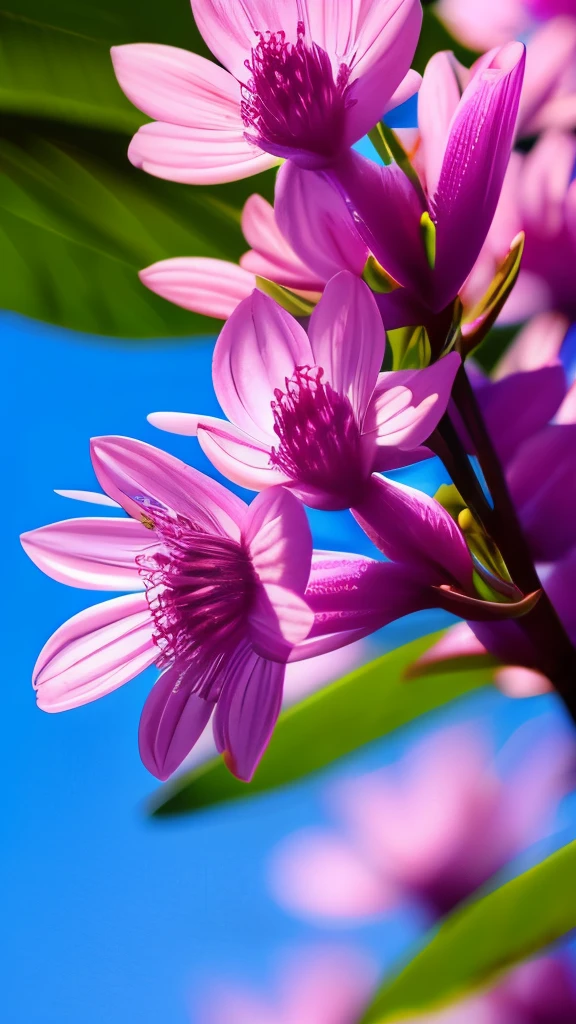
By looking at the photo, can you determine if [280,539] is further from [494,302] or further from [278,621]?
[494,302]

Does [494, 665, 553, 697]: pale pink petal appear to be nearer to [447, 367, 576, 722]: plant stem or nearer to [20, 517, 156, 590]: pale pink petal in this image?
[447, 367, 576, 722]: plant stem

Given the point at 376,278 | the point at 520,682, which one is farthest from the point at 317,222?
the point at 520,682

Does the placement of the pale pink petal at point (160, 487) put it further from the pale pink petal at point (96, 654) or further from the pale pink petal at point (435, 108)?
the pale pink petal at point (435, 108)

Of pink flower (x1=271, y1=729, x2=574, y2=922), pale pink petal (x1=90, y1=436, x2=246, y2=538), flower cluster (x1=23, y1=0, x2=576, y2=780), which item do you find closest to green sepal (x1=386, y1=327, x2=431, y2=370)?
flower cluster (x1=23, y1=0, x2=576, y2=780)

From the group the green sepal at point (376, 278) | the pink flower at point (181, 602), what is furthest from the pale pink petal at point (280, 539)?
the green sepal at point (376, 278)

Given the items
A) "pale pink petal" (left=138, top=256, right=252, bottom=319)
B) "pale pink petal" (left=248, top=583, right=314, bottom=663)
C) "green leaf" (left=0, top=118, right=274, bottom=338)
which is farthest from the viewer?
"green leaf" (left=0, top=118, right=274, bottom=338)

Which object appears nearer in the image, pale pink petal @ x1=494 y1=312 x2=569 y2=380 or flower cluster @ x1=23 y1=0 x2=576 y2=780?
flower cluster @ x1=23 y1=0 x2=576 y2=780

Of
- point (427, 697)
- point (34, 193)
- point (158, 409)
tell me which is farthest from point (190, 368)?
point (427, 697)
